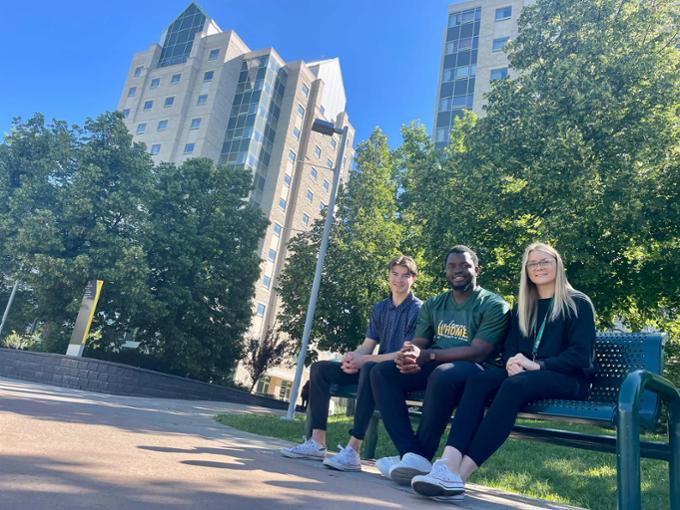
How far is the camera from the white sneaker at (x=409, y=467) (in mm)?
2912

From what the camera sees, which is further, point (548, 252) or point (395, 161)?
point (395, 161)

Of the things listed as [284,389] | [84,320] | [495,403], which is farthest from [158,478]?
[284,389]

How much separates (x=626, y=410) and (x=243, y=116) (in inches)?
1936

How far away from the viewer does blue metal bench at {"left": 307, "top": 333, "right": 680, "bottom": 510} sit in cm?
214

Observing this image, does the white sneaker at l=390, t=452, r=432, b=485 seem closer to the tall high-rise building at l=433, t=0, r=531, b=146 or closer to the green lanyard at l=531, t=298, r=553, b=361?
the green lanyard at l=531, t=298, r=553, b=361

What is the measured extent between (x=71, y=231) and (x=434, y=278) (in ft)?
49.4

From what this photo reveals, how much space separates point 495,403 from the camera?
2.75m

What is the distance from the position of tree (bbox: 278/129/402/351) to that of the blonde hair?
48.6 feet

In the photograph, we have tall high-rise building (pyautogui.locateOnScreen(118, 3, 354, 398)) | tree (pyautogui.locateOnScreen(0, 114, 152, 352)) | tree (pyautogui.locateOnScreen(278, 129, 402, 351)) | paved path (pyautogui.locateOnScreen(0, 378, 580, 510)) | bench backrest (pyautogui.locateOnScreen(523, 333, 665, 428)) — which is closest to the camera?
paved path (pyautogui.locateOnScreen(0, 378, 580, 510))

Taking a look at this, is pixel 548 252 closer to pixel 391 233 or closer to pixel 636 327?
pixel 636 327

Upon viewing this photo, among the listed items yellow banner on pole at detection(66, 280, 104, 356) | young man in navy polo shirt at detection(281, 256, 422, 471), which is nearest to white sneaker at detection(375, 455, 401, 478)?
young man in navy polo shirt at detection(281, 256, 422, 471)

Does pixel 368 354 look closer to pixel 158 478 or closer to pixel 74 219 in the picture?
pixel 158 478

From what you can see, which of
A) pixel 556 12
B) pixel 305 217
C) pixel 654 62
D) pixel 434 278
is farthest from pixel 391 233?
pixel 305 217

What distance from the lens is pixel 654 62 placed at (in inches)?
435
